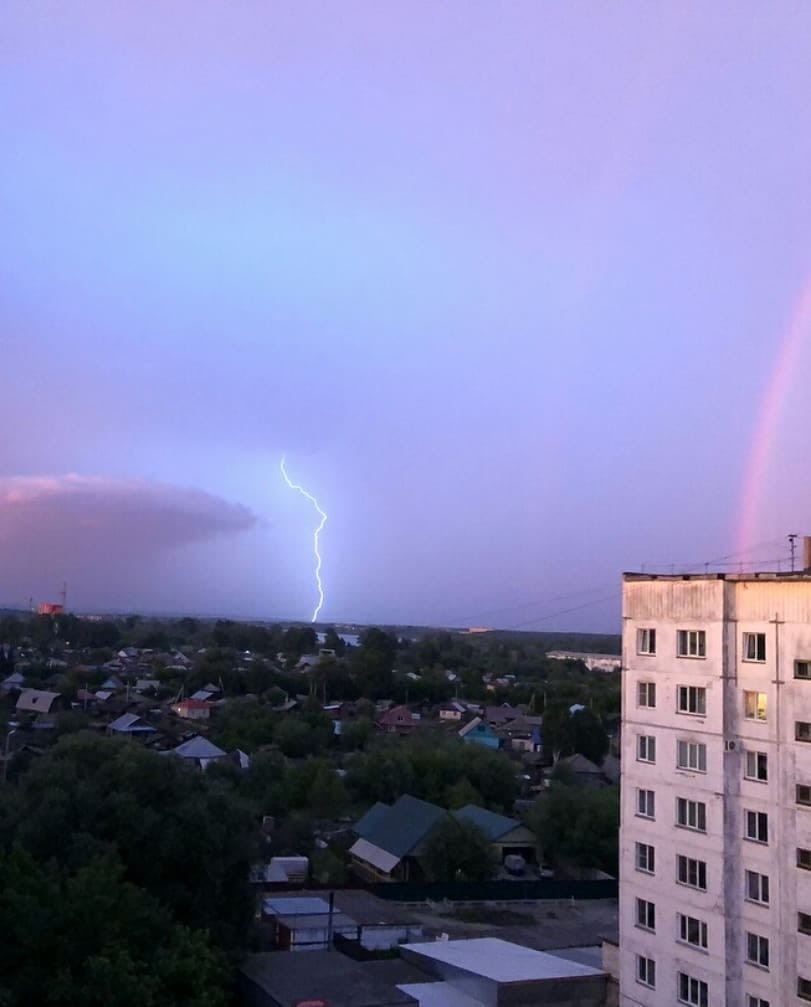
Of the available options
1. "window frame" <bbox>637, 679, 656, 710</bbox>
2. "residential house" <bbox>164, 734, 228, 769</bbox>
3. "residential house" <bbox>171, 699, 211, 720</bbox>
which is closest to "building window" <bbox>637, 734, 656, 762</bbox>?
"window frame" <bbox>637, 679, 656, 710</bbox>

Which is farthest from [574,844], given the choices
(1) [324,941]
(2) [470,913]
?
(1) [324,941]

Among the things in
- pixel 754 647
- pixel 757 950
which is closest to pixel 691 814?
pixel 757 950

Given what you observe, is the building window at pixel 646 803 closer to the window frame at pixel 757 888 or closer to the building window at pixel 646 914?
the building window at pixel 646 914

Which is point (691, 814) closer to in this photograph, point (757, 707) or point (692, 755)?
point (692, 755)

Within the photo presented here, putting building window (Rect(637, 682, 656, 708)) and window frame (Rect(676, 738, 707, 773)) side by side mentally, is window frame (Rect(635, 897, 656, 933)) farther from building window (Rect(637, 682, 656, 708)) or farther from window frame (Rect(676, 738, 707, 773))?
building window (Rect(637, 682, 656, 708))

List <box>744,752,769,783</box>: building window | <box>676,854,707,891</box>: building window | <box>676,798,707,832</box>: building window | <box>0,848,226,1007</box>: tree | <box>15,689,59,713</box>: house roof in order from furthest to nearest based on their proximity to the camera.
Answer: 1. <box>15,689,59,713</box>: house roof
2. <box>676,798,707,832</box>: building window
3. <box>676,854,707,891</box>: building window
4. <box>744,752,769,783</box>: building window
5. <box>0,848,226,1007</box>: tree

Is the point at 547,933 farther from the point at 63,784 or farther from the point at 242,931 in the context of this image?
the point at 63,784
